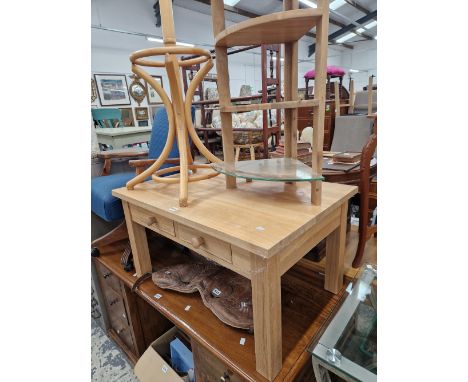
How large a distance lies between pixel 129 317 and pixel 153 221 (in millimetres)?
693

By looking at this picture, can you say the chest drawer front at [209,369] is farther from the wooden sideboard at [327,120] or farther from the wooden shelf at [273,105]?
the wooden sideboard at [327,120]

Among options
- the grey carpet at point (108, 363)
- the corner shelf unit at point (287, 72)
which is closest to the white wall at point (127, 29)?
the grey carpet at point (108, 363)

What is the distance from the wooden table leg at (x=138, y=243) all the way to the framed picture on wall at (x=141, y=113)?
192 inches

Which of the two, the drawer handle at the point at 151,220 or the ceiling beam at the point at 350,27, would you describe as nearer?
the drawer handle at the point at 151,220

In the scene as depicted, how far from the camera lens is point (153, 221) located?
0.94 m

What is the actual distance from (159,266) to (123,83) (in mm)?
5224

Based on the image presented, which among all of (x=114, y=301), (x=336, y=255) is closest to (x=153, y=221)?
(x=336, y=255)

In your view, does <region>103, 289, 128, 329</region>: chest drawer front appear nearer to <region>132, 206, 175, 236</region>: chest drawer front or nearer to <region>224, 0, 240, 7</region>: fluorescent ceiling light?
<region>132, 206, 175, 236</region>: chest drawer front

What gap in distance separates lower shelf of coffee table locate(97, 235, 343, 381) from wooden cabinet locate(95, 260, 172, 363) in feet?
0.50

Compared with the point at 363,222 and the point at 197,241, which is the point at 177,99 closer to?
the point at 197,241

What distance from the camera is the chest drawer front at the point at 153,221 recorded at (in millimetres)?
883

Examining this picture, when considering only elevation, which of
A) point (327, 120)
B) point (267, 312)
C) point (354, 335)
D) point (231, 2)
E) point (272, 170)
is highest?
point (231, 2)

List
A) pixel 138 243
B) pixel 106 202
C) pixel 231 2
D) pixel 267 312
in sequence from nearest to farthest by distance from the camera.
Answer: pixel 267 312 → pixel 138 243 → pixel 106 202 → pixel 231 2
